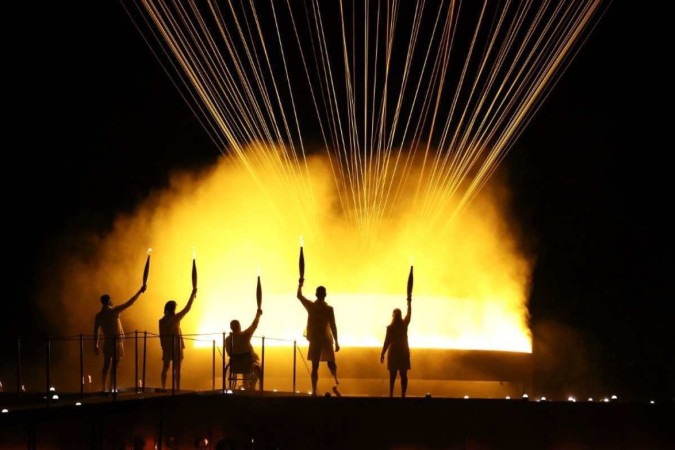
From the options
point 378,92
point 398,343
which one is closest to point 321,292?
point 398,343

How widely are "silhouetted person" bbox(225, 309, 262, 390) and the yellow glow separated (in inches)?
192

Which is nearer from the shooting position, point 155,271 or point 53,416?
point 53,416

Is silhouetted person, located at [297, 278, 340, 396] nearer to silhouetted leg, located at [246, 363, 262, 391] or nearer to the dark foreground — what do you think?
the dark foreground

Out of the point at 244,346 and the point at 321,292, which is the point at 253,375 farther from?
the point at 321,292

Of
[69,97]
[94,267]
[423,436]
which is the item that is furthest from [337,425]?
[69,97]

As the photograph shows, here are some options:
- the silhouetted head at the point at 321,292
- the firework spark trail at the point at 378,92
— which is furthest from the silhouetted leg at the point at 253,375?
the firework spark trail at the point at 378,92

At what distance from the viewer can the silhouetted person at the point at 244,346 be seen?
17.4 metres

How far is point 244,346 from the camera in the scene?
17562 millimetres

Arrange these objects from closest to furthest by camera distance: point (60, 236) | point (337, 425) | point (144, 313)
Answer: point (337, 425)
point (144, 313)
point (60, 236)

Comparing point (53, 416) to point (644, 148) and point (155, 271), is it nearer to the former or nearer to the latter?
point (155, 271)

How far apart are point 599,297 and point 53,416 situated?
2110cm

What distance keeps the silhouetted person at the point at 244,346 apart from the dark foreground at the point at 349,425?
1.17 meters

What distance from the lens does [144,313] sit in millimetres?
26828

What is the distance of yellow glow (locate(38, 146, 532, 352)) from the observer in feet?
75.5
